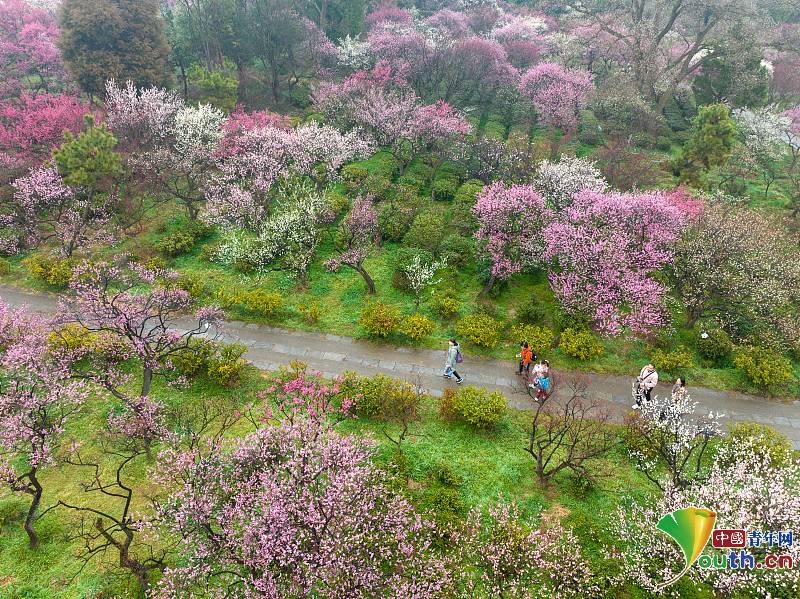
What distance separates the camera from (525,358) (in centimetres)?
2153

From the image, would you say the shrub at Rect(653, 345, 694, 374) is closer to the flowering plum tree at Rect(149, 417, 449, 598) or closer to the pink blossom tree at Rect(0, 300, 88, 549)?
the flowering plum tree at Rect(149, 417, 449, 598)

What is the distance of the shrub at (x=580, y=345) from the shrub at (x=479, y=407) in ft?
17.5

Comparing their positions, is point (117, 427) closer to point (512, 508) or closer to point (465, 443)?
point (465, 443)

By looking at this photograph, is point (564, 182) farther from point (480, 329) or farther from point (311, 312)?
point (311, 312)

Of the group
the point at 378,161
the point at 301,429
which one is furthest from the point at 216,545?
the point at 378,161

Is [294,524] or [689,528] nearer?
[294,524]

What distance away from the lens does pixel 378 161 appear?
133 feet

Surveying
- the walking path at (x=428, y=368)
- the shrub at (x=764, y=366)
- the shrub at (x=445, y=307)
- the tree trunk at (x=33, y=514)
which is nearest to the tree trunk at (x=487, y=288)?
the shrub at (x=445, y=307)

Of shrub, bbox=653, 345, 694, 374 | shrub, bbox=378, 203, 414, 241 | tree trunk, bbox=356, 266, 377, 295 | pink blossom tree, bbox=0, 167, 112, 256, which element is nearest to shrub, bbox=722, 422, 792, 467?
shrub, bbox=653, 345, 694, 374

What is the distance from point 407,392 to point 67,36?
40.6 meters

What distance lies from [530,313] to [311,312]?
11.6 metres

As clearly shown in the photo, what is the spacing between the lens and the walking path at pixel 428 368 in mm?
20781

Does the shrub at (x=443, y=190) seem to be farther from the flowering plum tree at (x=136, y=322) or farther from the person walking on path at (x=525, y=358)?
the flowering plum tree at (x=136, y=322)

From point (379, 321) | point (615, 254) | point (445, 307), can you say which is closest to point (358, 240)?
point (379, 321)
